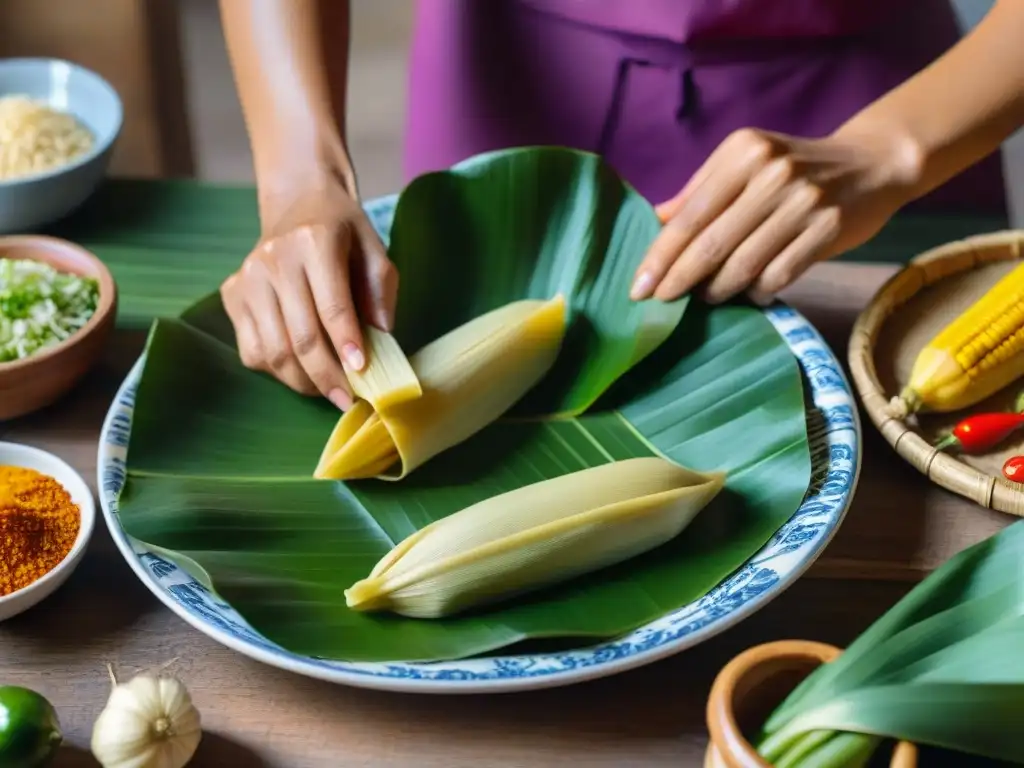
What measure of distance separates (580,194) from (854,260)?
380 mm

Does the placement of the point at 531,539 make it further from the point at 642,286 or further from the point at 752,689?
the point at 642,286

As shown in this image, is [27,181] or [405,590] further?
[27,181]

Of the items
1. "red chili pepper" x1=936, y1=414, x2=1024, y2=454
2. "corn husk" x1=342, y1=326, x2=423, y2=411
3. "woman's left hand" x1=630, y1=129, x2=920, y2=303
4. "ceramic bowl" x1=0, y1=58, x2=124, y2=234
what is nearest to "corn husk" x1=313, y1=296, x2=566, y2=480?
"corn husk" x1=342, y1=326, x2=423, y2=411

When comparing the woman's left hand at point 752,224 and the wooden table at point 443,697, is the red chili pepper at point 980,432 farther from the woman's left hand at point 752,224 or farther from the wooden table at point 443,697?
the woman's left hand at point 752,224

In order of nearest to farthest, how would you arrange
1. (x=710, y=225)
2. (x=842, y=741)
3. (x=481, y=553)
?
(x=842, y=741) < (x=481, y=553) < (x=710, y=225)

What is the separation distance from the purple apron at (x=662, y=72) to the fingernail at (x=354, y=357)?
23.5 inches

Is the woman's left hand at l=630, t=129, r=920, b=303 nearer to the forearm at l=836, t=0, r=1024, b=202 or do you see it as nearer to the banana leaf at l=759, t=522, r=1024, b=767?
the forearm at l=836, t=0, r=1024, b=202

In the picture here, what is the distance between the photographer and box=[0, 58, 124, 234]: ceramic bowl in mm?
1178

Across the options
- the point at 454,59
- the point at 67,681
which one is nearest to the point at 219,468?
the point at 67,681

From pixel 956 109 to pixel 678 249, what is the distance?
13.6 inches

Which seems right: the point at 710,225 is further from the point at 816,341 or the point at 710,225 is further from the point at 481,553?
the point at 481,553

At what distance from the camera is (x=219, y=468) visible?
89 centimetres

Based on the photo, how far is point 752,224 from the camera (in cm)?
99

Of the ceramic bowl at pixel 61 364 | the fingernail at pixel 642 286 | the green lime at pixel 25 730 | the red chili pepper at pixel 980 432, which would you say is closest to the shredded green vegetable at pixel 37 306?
the ceramic bowl at pixel 61 364
